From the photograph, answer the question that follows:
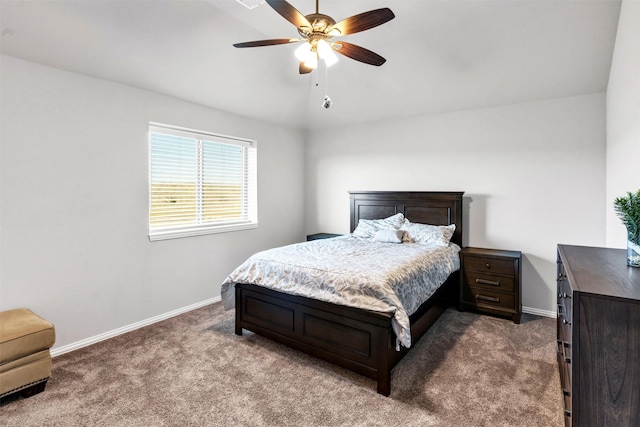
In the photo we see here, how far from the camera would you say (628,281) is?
1.33 m

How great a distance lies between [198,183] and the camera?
4059 mm

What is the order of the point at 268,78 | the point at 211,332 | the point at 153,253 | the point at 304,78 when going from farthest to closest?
the point at 304,78 → the point at 268,78 → the point at 153,253 → the point at 211,332

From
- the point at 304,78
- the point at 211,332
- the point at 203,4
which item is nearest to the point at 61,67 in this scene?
the point at 203,4

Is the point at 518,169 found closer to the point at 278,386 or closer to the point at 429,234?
the point at 429,234

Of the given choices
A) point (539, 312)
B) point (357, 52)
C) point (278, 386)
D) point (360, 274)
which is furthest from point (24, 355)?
point (539, 312)

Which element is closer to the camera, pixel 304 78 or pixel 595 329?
pixel 595 329

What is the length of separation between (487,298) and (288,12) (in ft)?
11.3

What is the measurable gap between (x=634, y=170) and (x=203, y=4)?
3.28m

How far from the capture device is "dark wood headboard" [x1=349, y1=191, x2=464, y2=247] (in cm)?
404

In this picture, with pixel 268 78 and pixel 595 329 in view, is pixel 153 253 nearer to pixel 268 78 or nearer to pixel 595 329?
pixel 268 78

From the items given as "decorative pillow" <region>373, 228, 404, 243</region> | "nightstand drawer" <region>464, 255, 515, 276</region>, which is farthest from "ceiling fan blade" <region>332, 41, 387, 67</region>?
"nightstand drawer" <region>464, 255, 515, 276</region>

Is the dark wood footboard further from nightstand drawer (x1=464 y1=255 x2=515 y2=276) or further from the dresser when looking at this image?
the dresser

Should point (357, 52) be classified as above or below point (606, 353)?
above

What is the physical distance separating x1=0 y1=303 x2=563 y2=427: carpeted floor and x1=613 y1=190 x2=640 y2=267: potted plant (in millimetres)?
1101
